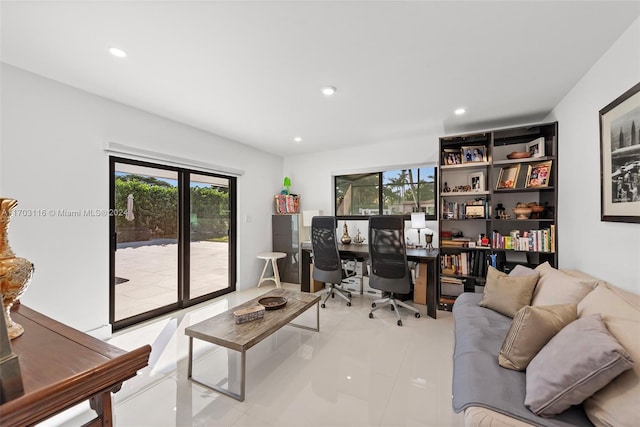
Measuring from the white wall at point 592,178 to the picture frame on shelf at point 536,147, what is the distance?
0.18 metres

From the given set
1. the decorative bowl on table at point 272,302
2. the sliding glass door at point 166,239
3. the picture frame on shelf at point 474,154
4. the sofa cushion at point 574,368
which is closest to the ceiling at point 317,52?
the picture frame on shelf at point 474,154

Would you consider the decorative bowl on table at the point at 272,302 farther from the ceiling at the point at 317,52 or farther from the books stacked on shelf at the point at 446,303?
the books stacked on shelf at the point at 446,303

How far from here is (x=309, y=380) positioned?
6.78 ft

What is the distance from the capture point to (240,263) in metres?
4.44

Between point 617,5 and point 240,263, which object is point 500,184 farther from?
point 240,263

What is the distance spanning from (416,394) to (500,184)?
271 centimetres

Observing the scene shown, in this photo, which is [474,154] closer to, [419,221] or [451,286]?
[419,221]

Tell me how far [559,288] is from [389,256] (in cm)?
157

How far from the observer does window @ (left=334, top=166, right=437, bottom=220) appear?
4254 mm

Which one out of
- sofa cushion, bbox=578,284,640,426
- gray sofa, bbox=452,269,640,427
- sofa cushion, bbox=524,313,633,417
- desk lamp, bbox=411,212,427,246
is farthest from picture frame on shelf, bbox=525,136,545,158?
sofa cushion, bbox=524,313,633,417

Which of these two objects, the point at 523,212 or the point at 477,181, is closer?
the point at 523,212

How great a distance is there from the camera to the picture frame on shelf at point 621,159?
163 centimetres

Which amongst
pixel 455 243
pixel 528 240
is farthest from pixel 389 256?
pixel 528 240

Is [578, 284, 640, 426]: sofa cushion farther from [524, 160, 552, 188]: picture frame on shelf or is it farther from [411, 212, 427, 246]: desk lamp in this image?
[411, 212, 427, 246]: desk lamp
